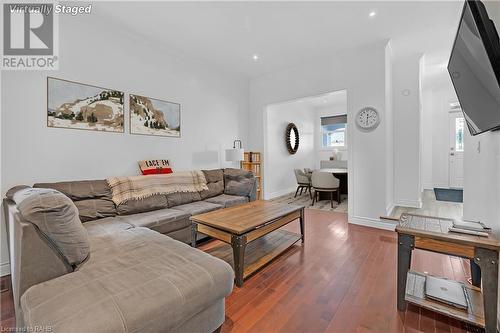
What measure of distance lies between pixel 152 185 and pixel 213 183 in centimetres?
108

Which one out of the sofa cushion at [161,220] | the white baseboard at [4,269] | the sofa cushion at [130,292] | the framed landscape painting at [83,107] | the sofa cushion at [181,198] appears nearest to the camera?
the sofa cushion at [130,292]

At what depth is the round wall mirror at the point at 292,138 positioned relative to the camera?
6324 millimetres

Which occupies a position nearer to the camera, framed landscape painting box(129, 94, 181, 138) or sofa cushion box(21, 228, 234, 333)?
sofa cushion box(21, 228, 234, 333)

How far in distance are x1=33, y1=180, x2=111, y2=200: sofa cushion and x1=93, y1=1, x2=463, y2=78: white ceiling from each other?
206 cm

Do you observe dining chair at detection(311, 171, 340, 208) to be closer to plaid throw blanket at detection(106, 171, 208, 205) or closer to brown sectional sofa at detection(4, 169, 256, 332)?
plaid throw blanket at detection(106, 171, 208, 205)

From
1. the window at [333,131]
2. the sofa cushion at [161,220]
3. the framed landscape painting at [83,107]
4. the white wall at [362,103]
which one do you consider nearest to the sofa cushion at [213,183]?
the sofa cushion at [161,220]

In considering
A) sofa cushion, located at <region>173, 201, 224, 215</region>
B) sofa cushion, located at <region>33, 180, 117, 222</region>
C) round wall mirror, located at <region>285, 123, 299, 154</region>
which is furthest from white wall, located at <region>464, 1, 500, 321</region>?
round wall mirror, located at <region>285, 123, 299, 154</region>

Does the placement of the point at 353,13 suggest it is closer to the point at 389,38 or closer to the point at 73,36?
the point at 389,38

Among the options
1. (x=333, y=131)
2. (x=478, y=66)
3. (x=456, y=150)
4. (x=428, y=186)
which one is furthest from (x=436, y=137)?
(x=478, y=66)

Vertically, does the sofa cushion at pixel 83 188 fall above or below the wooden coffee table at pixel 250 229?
above

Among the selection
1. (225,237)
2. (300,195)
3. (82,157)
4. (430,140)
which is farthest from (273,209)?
(430,140)

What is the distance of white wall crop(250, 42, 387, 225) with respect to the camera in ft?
11.2

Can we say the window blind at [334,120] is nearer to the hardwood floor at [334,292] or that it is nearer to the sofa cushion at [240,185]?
→ the sofa cushion at [240,185]

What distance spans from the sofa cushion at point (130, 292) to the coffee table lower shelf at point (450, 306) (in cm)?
135
